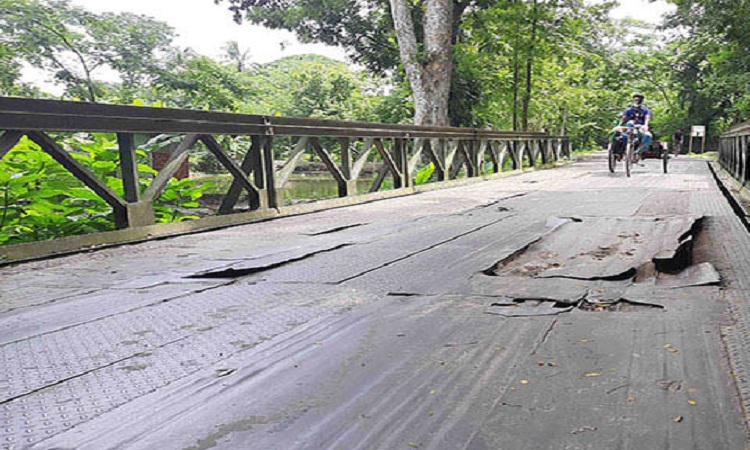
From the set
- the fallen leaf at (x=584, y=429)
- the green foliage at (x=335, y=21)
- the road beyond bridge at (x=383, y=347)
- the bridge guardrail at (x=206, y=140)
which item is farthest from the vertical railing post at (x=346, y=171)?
the green foliage at (x=335, y=21)

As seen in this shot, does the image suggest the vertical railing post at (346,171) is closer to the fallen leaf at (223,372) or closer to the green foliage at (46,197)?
the green foliage at (46,197)

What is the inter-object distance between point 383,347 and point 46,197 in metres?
3.44

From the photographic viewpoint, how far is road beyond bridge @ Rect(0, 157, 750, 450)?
1255mm

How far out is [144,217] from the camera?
410 centimetres

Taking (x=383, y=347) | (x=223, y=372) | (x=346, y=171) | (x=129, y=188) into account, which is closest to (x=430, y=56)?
(x=346, y=171)

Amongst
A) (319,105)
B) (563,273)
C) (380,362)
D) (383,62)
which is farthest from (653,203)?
(319,105)

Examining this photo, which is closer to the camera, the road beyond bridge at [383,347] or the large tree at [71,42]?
the road beyond bridge at [383,347]

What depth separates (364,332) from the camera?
6.33ft

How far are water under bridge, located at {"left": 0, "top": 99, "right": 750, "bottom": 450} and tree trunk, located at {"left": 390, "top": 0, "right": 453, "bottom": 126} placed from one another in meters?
9.85

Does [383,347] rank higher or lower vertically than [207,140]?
lower

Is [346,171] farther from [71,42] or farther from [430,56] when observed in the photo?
[71,42]

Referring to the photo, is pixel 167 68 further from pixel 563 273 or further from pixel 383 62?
pixel 563 273

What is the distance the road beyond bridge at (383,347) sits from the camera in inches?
49.4

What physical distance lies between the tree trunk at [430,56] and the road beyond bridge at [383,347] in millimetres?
10686
